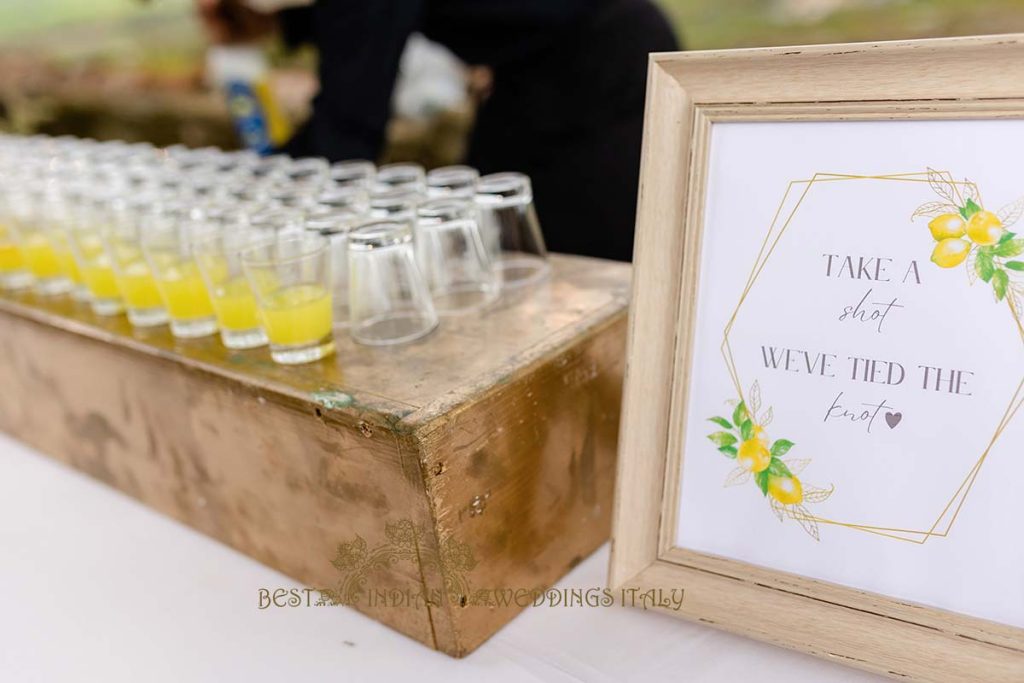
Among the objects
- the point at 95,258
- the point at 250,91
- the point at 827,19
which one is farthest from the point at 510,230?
the point at 250,91

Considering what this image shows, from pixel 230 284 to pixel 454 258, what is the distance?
25 cm

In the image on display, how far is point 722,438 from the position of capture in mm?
678

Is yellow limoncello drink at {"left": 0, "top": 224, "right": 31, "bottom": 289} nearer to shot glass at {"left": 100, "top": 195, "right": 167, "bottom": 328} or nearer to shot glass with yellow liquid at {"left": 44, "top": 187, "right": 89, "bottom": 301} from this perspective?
shot glass with yellow liquid at {"left": 44, "top": 187, "right": 89, "bottom": 301}

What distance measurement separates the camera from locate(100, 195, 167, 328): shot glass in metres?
0.98

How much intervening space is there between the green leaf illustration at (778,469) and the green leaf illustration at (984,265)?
194mm

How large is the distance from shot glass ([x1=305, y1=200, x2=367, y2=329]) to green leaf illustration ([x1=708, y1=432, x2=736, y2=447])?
435 mm

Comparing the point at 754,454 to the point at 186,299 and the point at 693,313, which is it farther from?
the point at 186,299

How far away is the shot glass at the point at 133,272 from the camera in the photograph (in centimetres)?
98

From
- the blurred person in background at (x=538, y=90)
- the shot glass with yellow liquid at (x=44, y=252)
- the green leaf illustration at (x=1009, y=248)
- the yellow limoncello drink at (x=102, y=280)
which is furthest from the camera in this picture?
the blurred person in background at (x=538, y=90)

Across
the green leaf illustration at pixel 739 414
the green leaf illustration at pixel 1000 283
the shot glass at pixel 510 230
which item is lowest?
the green leaf illustration at pixel 739 414

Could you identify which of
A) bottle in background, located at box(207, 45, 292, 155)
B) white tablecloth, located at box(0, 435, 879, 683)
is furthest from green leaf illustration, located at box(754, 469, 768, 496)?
bottle in background, located at box(207, 45, 292, 155)

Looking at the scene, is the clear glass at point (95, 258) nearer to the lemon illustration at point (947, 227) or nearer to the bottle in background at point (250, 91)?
the lemon illustration at point (947, 227)

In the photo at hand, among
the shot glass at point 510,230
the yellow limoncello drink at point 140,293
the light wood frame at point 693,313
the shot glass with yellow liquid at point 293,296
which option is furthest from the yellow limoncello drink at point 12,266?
the light wood frame at point 693,313

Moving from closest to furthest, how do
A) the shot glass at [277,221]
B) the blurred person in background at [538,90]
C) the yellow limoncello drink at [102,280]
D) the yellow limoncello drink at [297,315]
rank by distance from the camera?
1. the yellow limoncello drink at [297,315]
2. the shot glass at [277,221]
3. the yellow limoncello drink at [102,280]
4. the blurred person in background at [538,90]
